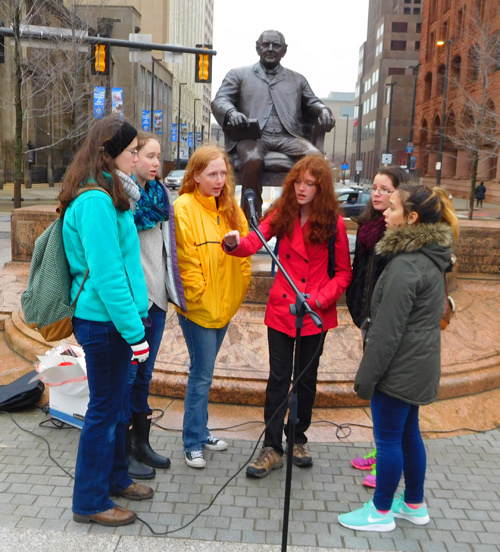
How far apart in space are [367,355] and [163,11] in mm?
70152

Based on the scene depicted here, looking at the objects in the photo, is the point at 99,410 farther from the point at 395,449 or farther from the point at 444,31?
the point at 444,31

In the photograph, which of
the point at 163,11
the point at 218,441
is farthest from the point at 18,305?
the point at 163,11

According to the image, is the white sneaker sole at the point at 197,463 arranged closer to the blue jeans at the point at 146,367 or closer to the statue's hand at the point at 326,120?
the blue jeans at the point at 146,367

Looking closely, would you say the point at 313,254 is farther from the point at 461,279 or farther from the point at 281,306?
the point at 461,279

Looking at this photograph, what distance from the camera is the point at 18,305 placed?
710 cm

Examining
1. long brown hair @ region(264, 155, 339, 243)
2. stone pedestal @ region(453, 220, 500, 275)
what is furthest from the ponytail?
stone pedestal @ region(453, 220, 500, 275)

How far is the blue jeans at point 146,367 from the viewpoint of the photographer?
371 centimetres

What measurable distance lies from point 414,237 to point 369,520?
1.56 m

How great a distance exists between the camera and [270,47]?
22.2 ft

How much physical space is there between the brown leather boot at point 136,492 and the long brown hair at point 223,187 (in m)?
1.69

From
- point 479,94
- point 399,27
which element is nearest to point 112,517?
point 479,94

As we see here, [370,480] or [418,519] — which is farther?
[370,480]

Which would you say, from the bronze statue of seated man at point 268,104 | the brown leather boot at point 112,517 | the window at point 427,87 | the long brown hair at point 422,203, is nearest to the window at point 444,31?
the window at point 427,87

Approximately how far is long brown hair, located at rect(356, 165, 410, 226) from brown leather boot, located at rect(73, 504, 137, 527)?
2181 mm
